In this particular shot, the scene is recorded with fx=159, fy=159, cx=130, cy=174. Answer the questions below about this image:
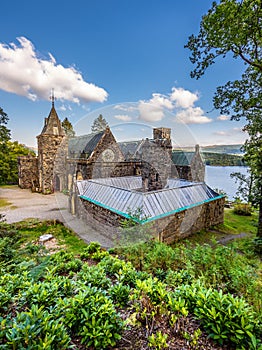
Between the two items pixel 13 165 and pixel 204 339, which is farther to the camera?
pixel 13 165

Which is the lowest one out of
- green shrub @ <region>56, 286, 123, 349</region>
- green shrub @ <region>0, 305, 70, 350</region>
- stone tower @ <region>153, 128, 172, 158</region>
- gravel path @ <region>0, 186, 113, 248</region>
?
gravel path @ <region>0, 186, 113, 248</region>

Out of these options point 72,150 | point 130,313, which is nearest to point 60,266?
point 130,313

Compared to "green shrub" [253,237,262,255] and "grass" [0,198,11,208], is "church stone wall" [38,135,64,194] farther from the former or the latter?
"green shrub" [253,237,262,255]

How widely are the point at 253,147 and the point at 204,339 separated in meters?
7.38

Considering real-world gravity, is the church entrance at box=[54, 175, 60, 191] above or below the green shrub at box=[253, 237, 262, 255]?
above

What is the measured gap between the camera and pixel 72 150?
1652 centimetres

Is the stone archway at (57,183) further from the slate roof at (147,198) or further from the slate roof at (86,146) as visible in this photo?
the slate roof at (147,198)

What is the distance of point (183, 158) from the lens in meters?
19.0

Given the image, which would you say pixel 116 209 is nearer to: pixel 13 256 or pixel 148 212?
pixel 148 212

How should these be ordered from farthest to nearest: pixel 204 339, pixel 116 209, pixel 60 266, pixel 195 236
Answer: pixel 195 236, pixel 116 209, pixel 60 266, pixel 204 339

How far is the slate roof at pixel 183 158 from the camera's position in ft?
59.6

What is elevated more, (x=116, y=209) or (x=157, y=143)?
(x=157, y=143)

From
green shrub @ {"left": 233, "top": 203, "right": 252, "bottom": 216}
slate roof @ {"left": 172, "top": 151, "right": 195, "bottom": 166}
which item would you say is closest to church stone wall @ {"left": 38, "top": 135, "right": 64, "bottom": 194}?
slate roof @ {"left": 172, "top": 151, "right": 195, "bottom": 166}

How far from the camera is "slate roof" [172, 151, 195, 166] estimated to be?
1816 cm
